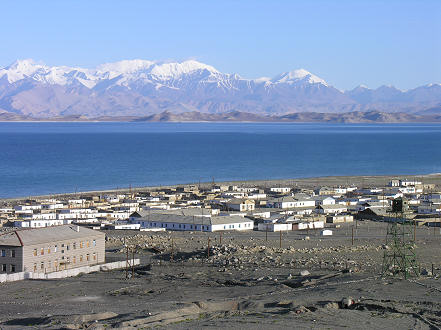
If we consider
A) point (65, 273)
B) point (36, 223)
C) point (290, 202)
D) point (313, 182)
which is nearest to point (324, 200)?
point (290, 202)

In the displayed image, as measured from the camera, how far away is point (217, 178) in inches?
3221

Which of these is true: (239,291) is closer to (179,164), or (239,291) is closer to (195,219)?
(195,219)

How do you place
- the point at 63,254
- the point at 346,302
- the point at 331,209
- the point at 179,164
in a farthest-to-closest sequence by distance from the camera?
the point at 179,164, the point at 331,209, the point at 63,254, the point at 346,302

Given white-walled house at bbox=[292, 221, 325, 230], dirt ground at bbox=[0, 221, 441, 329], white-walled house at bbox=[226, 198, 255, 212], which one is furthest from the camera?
white-walled house at bbox=[226, 198, 255, 212]

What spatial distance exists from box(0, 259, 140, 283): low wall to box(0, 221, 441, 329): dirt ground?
0.55m

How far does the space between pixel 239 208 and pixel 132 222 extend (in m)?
9.79

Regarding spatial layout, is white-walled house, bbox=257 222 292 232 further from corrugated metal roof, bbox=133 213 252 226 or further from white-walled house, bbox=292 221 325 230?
corrugated metal roof, bbox=133 213 252 226

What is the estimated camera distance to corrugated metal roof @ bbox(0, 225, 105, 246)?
88.6 feet

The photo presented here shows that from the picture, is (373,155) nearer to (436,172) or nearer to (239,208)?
(436,172)

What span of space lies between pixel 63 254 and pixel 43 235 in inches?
40.9

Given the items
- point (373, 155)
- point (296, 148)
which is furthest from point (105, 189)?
point (296, 148)

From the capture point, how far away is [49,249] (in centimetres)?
2784

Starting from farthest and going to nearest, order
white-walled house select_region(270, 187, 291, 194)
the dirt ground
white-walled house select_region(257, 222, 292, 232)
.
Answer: white-walled house select_region(270, 187, 291, 194)
white-walled house select_region(257, 222, 292, 232)
the dirt ground

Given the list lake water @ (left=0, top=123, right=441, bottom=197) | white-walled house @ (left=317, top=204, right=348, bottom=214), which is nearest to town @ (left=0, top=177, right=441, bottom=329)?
white-walled house @ (left=317, top=204, right=348, bottom=214)
